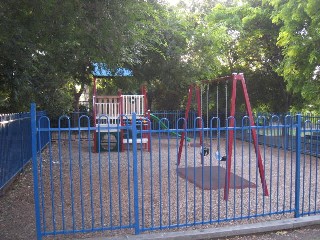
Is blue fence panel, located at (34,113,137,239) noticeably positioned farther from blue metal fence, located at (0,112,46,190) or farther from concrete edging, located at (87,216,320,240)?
→ blue metal fence, located at (0,112,46,190)

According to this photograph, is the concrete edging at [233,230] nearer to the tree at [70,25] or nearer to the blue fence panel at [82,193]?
the blue fence panel at [82,193]

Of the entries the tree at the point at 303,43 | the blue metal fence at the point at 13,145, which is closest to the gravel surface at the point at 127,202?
the blue metal fence at the point at 13,145

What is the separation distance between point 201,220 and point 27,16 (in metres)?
4.13

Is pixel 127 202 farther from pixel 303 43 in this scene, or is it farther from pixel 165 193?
pixel 303 43

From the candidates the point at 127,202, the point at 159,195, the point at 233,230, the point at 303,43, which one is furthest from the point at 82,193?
the point at 303,43

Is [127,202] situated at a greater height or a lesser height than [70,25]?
lesser

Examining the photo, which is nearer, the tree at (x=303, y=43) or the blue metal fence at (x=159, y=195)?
the blue metal fence at (x=159, y=195)

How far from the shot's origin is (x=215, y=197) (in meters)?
6.67

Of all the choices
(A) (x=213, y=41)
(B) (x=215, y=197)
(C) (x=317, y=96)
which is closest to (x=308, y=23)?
(C) (x=317, y=96)

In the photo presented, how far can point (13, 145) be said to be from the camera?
25.1 ft

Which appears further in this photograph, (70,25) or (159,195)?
(159,195)

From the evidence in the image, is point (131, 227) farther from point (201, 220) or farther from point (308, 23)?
point (308, 23)

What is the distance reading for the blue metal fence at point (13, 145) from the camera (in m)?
6.68

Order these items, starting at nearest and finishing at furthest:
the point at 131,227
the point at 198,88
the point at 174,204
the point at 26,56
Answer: the point at 131,227
the point at 174,204
the point at 26,56
the point at 198,88
